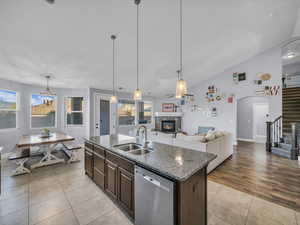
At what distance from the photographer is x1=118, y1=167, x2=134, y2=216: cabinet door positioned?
1625 millimetres

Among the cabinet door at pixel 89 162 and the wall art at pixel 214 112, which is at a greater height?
the wall art at pixel 214 112

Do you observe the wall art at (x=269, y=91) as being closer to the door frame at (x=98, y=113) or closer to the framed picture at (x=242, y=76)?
the framed picture at (x=242, y=76)

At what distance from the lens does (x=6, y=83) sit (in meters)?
4.05

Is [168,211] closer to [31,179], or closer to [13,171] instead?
[31,179]

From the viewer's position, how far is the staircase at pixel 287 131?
4.06 meters

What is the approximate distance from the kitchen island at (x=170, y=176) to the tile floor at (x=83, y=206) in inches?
10.5

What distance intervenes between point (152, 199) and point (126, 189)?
20.6 inches

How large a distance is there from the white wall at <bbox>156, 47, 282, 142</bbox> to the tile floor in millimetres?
4468

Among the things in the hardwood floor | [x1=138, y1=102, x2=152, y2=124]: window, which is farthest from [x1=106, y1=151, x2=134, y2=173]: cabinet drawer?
[x1=138, y1=102, x2=152, y2=124]: window

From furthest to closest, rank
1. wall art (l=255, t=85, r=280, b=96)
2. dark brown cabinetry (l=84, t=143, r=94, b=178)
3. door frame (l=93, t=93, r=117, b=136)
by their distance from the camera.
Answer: door frame (l=93, t=93, r=117, b=136) < wall art (l=255, t=85, r=280, b=96) < dark brown cabinetry (l=84, t=143, r=94, b=178)

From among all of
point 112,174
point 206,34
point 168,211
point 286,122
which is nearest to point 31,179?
point 112,174

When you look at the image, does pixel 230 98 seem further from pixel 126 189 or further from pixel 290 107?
pixel 126 189

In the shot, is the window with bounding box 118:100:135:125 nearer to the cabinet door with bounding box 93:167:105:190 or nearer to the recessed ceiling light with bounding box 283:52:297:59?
the cabinet door with bounding box 93:167:105:190

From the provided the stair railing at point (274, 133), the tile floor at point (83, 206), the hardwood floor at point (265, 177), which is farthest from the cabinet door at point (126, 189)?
the stair railing at point (274, 133)
